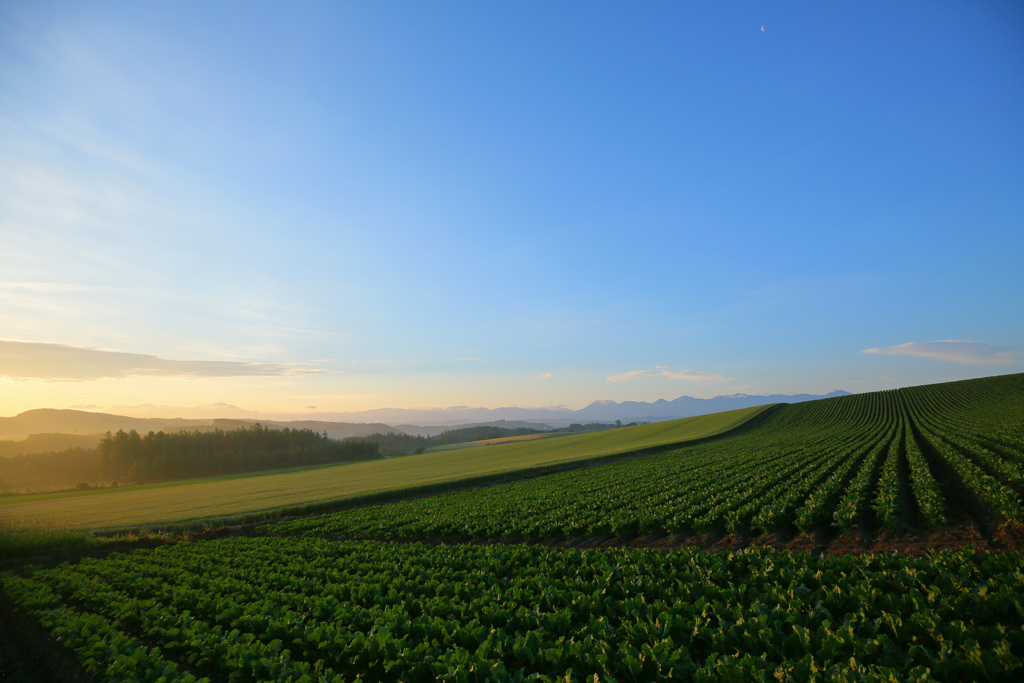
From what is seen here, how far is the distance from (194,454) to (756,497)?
92.3 metres

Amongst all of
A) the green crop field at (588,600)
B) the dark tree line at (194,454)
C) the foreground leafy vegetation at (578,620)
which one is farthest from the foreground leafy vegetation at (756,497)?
the dark tree line at (194,454)

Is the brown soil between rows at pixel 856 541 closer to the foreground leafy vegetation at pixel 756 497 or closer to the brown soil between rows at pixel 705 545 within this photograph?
the brown soil between rows at pixel 705 545

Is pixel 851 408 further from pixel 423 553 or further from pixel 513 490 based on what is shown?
pixel 423 553

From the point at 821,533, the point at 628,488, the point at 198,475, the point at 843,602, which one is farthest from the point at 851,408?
the point at 198,475

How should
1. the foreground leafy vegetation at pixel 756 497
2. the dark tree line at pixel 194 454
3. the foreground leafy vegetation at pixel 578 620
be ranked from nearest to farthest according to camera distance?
the foreground leafy vegetation at pixel 578 620
the foreground leafy vegetation at pixel 756 497
the dark tree line at pixel 194 454

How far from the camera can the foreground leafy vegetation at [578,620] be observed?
528 centimetres

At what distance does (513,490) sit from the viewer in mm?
28422

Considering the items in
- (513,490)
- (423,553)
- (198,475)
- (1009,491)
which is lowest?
(198,475)

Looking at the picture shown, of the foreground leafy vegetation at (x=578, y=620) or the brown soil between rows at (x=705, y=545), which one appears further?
the brown soil between rows at (x=705, y=545)

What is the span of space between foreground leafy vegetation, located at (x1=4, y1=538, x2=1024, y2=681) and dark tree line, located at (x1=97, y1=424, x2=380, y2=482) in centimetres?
7779

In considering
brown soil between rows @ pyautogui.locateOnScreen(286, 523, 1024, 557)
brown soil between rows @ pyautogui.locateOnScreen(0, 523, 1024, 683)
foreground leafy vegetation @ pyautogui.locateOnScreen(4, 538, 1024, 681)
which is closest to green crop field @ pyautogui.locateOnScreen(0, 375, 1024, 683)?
foreground leafy vegetation @ pyautogui.locateOnScreen(4, 538, 1024, 681)

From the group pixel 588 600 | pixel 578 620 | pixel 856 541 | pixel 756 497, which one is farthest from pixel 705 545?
pixel 578 620

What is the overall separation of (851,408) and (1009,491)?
242 feet

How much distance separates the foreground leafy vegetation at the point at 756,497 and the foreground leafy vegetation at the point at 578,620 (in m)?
6.03
